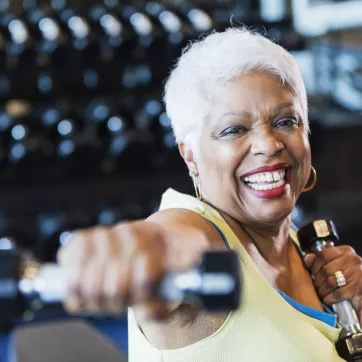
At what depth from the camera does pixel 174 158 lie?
14.2 feet

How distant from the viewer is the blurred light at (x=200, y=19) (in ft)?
15.2

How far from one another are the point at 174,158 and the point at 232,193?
10.6 ft

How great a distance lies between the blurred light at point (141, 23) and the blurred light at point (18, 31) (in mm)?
749

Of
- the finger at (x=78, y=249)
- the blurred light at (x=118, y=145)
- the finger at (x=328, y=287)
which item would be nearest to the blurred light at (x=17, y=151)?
the blurred light at (x=118, y=145)

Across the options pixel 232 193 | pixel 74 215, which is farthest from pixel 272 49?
pixel 74 215

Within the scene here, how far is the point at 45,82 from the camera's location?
15.0ft

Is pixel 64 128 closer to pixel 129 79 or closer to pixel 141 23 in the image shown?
pixel 129 79

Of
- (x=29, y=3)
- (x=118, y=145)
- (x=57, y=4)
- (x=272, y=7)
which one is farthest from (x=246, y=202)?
(x=272, y=7)

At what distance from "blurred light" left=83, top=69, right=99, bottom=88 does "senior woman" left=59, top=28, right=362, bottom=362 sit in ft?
11.5

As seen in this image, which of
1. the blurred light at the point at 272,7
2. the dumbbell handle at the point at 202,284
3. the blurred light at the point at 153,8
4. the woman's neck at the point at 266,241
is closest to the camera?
the dumbbell handle at the point at 202,284

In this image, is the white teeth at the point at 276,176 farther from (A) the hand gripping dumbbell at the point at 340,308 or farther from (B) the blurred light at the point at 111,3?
(B) the blurred light at the point at 111,3

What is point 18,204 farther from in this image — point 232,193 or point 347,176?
point 232,193

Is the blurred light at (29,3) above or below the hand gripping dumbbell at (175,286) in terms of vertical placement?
above

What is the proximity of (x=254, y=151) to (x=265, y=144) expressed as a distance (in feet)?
0.08
